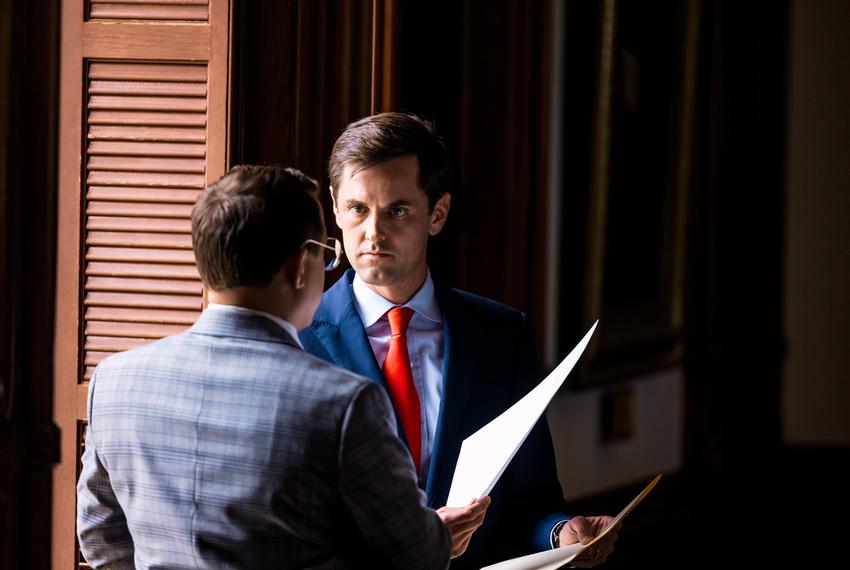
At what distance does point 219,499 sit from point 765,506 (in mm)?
4707

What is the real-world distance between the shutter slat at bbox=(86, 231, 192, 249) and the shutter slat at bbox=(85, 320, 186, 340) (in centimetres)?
16

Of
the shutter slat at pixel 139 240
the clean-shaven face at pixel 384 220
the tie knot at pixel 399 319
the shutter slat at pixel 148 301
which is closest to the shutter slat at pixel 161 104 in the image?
the shutter slat at pixel 139 240

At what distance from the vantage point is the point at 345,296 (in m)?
1.68

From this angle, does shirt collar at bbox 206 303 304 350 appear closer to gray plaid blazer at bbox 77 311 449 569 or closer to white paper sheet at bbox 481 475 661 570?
gray plaid blazer at bbox 77 311 449 569

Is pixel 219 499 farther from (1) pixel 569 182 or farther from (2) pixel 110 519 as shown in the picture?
(1) pixel 569 182

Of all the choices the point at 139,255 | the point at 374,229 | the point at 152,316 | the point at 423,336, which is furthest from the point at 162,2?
the point at 423,336

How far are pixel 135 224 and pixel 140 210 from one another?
31mm

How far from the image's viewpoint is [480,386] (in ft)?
5.42

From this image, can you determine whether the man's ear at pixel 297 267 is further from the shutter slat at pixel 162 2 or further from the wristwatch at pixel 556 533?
the shutter slat at pixel 162 2

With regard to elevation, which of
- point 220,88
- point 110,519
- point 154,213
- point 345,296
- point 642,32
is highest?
point 642,32

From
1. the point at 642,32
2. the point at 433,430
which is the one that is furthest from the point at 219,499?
the point at 642,32

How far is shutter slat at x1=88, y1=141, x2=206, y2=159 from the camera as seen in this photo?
215 cm

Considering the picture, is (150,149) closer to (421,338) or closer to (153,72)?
(153,72)

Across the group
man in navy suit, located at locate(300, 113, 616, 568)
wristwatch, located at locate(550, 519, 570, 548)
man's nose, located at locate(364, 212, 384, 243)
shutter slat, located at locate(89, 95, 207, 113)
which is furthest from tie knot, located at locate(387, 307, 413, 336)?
shutter slat, located at locate(89, 95, 207, 113)
